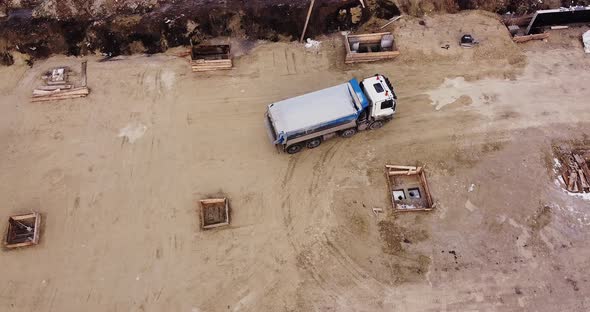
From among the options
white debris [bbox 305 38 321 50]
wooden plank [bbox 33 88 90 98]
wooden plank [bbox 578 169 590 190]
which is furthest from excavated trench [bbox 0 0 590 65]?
wooden plank [bbox 578 169 590 190]

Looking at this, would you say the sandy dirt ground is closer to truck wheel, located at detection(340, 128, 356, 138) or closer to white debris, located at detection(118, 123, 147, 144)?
white debris, located at detection(118, 123, 147, 144)

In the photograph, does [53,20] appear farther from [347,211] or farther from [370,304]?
[370,304]

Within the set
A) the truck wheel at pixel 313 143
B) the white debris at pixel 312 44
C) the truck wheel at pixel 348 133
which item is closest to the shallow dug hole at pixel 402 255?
the truck wheel at pixel 348 133

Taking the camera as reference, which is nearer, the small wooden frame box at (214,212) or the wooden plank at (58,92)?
the small wooden frame box at (214,212)

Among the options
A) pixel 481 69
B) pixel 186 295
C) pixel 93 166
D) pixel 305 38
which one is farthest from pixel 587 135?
pixel 93 166

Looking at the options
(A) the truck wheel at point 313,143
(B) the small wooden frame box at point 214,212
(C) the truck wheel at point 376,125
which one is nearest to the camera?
(B) the small wooden frame box at point 214,212

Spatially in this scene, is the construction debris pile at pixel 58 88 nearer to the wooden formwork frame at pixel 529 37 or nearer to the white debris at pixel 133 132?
the white debris at pixel 133 132
